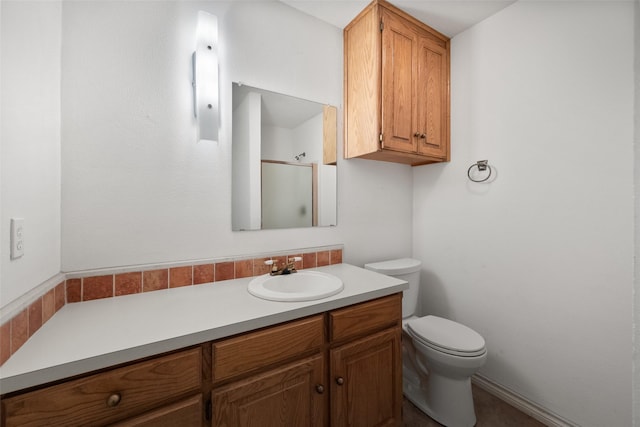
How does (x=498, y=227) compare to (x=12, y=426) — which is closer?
(x=12, y=426)

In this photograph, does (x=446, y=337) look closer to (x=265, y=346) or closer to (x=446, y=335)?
(x=446, y=335)

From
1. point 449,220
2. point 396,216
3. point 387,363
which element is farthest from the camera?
point 396,216

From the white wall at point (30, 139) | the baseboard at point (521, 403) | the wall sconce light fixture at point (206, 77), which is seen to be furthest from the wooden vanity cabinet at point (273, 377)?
the baseboard at point (521, 403)

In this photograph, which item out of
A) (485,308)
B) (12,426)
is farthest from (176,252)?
(485,308)

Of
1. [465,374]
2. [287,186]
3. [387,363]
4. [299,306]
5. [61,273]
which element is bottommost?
[465,374]

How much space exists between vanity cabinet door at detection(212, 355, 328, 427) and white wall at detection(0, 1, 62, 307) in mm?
686

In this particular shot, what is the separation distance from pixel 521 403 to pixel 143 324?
2068 mm

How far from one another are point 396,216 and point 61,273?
6.51 feet

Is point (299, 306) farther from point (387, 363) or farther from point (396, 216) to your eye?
point (396, 216)

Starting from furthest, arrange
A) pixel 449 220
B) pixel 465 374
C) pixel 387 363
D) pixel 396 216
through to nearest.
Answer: pixel 396 216 → pixel 449 220 → pixel 465 374 → pixel 387 363

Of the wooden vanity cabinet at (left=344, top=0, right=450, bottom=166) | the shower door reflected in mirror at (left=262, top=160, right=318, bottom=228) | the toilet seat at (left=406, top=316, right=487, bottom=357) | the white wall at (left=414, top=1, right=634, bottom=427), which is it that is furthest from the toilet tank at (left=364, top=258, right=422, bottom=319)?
the wooden vanity cabinet at (left=344, top=0, right=450, bottom=166)

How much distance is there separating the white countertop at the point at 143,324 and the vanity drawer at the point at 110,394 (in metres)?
0.03

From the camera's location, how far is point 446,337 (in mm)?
1458

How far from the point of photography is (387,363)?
1245mm
